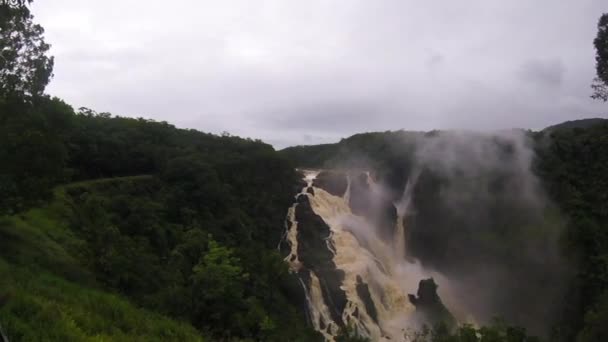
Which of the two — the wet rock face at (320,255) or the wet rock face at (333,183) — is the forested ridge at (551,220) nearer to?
the wet rock face at (333,183)

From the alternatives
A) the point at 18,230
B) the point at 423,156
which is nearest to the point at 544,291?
the point at 423,156

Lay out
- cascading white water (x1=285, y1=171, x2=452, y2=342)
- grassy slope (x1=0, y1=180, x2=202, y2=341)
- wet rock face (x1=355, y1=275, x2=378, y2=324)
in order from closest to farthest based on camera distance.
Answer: grassy slope (x1=0, y1=180, x2=202, y2=341), cascading white water (x1=285, y1=171, x2=452, y2=342), wet rock face (x1=355, y1=275, x2=378, y2=324)

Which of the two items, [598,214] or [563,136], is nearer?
[598,214]

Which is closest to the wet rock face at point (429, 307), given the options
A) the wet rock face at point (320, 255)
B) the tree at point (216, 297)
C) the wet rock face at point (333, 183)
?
the wet rock face at point (320, 255)

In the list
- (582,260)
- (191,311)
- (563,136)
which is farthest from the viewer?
(563,136)

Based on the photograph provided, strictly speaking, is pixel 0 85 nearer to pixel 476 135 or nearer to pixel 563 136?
pixel 476 135

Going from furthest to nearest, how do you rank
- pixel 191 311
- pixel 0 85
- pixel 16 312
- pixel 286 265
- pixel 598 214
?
pixel 598 214
pixel 286 265
pixel 191 311
pixel 0 85
pixel 16 312

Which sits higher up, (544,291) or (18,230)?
(18,230)

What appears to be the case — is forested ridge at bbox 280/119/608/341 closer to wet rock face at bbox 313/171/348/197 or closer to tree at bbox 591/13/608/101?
wet rock face at bbox 313/171/348/197

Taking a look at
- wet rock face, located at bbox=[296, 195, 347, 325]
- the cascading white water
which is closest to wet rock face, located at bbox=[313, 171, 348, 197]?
the cascading white water
